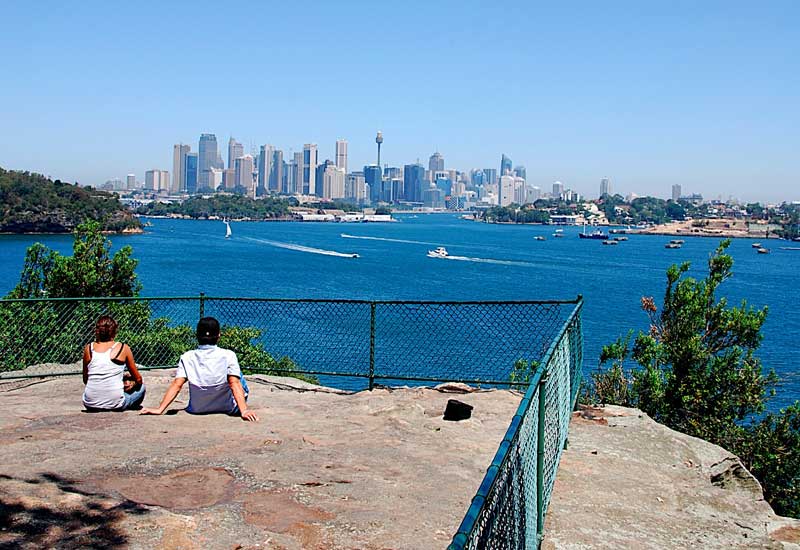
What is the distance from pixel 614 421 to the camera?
879 centimetres

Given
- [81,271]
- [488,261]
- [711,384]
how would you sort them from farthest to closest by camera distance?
[488,261] < [81,271] < [711,384]

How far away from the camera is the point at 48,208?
127 metres

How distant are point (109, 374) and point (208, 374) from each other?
1.06 meters

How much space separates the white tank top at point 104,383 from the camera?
309 inches

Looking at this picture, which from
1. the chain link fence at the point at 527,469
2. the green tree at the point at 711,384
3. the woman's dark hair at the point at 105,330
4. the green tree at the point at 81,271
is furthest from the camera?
the green tree at the point at 81,271

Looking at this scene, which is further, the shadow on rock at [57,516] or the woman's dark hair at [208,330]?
the woman's dark hair at [208,330]

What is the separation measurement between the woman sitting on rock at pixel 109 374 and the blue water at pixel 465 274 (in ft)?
78.5

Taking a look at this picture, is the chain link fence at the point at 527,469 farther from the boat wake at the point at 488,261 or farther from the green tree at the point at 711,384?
the boat wake at the point at 488,261

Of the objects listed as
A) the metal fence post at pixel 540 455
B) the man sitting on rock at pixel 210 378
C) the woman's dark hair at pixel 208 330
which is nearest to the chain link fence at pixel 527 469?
the metal fence post at pixel 540 455

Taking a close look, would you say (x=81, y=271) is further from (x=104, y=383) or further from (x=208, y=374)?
(x=208, y=374)

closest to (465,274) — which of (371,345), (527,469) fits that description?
(371,345)

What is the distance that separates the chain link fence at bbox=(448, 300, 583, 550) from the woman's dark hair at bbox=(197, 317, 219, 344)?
10.5 feet

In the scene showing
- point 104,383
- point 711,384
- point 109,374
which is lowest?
point 711,384

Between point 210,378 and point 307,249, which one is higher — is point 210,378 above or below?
above
